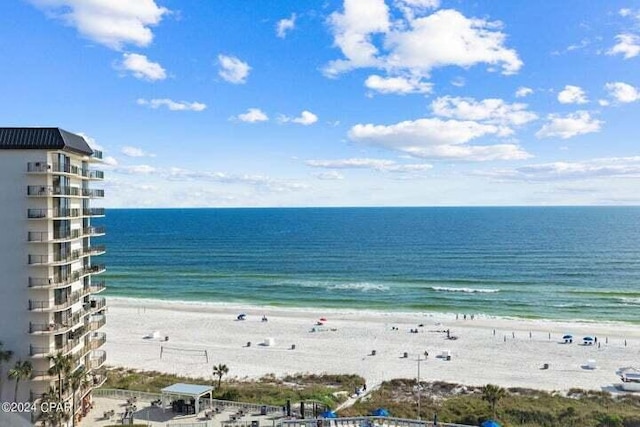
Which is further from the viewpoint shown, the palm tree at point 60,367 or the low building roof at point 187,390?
the low building roof at point 187,390

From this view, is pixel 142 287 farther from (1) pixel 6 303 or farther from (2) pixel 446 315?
(1) pixel 6 303

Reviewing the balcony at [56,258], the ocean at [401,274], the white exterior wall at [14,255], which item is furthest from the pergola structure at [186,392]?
the ocean at [401,274]

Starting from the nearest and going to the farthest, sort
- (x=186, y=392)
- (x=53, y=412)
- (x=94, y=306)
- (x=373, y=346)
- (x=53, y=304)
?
(x=53, y=412)
(x=53, y=304)
(x=186, y=392)
(x=94, y=306)
(x=373, y=346)

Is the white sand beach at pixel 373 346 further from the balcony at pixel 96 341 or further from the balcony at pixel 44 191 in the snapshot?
the balcony at pixel 44 191

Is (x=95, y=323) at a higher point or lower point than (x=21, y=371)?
higher

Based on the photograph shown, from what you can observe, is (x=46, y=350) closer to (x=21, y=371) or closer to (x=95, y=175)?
(x=21, y=371)

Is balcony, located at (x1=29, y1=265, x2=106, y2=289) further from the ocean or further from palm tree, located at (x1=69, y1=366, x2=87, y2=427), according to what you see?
the ocean

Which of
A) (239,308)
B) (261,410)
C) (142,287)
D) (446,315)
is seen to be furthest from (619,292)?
(142,287)

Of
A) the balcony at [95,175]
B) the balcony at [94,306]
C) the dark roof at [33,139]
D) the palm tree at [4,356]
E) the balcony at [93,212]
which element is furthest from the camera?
the balcony at [94,306]

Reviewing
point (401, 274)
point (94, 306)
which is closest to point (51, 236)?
point (94, 306)
